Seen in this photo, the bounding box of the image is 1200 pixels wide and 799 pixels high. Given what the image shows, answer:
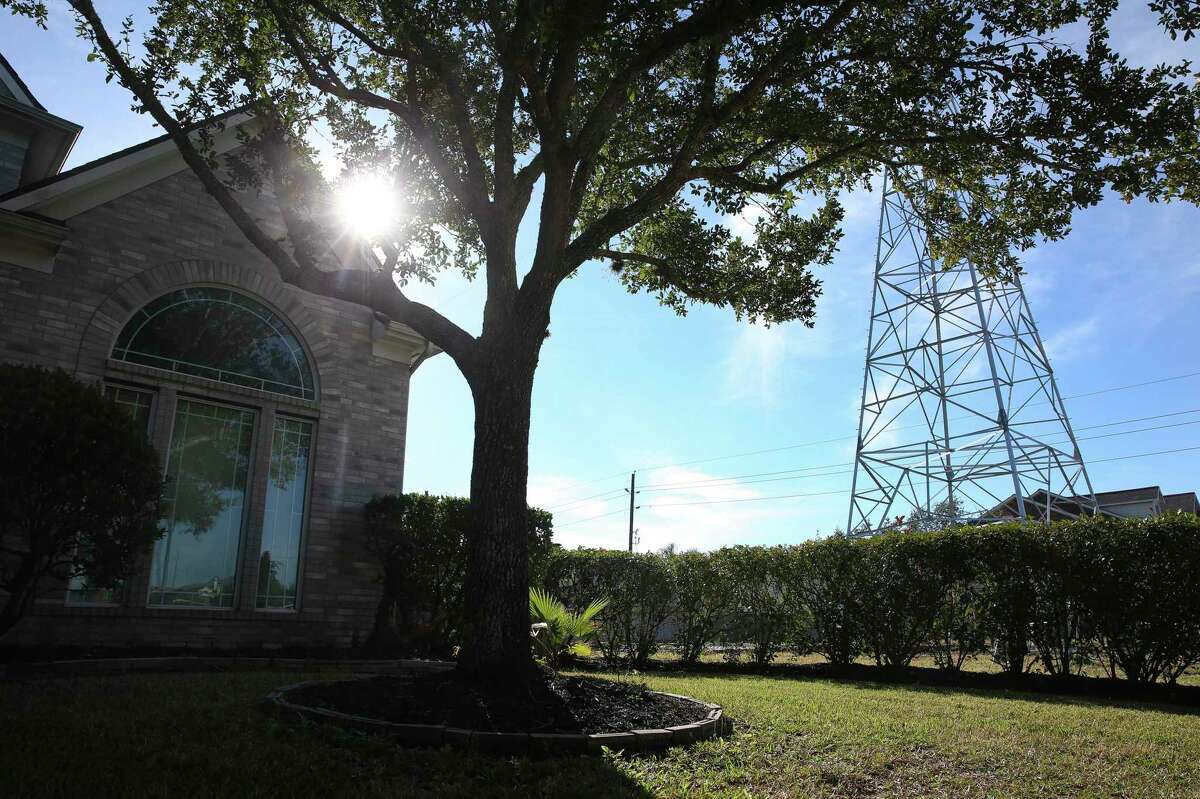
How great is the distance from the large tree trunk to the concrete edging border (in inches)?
46.8

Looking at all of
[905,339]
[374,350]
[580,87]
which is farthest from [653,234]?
[905,339]

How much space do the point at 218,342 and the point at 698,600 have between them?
945cm

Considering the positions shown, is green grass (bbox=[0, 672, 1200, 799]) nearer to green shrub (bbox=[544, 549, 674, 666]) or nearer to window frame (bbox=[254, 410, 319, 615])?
window frame (bbox=[254, 410, 319, 615])

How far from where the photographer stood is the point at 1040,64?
26.1 ft

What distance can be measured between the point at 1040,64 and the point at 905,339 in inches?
663

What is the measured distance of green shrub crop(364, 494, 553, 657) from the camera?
11.8 metres

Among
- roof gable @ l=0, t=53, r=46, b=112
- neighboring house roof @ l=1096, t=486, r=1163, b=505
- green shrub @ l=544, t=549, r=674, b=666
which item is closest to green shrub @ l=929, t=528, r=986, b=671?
green shrub @ l=544, t=549, r=674, b=666

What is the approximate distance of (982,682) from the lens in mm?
11453

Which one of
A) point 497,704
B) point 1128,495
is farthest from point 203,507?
point 1128,495

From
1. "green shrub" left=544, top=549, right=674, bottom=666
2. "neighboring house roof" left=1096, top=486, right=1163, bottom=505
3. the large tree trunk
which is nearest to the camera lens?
the large tree trunk

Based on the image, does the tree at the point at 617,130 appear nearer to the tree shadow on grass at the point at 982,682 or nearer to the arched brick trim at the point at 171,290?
the arched brick trim at the point at 171,290

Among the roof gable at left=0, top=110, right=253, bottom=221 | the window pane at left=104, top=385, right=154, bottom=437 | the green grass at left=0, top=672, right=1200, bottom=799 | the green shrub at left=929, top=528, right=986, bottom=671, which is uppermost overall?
the roof gable at left=0, top=110, right=253, bottom=221

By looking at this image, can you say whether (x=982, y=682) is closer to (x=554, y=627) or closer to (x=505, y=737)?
(x=554, y=627)

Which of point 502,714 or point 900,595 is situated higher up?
point 900,595
